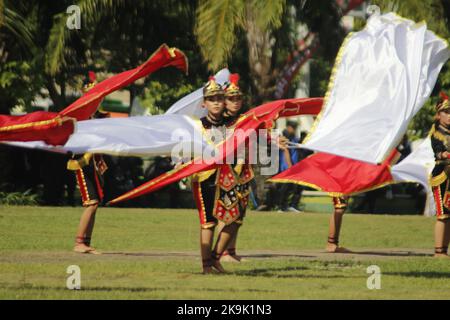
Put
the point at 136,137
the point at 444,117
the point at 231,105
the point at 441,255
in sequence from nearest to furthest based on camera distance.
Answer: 1. the point at 136,137
2. the point at 231,105
3. the point at 444,117
4. the point at 441,255

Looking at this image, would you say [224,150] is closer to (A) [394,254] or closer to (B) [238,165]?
(B) [238,165]

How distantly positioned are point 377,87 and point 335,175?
377cm

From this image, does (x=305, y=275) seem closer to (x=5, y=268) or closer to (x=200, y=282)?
(x=200, y=282)

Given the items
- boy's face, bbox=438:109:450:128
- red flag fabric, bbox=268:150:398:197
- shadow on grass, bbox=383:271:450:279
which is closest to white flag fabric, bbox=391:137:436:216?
red flag fabric, bbox=268:150:398:197

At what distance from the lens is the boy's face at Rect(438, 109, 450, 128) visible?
1492 cm

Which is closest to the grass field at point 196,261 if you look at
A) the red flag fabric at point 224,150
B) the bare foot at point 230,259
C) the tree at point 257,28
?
the bare foot at point 230,259

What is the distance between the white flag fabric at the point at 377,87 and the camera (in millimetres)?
12242

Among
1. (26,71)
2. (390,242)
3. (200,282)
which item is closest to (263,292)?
(200,282)

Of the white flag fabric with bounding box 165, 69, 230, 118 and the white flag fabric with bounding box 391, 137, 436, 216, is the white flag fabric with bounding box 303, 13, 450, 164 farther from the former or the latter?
the white flag fabric with bounding box 391, 137, 436, 216

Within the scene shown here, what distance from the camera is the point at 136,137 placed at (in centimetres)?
1229

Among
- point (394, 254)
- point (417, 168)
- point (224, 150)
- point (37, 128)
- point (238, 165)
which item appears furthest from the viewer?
point (417, 168)

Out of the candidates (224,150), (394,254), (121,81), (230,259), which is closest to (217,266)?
(224,150)

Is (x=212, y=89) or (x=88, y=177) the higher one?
(x=212, y=89)
